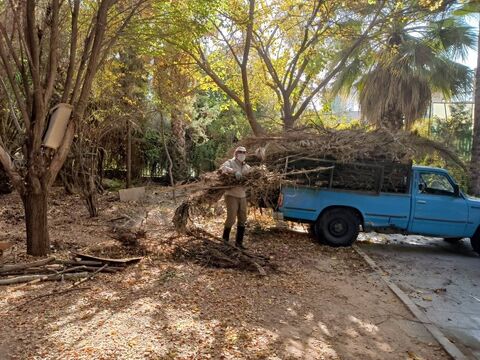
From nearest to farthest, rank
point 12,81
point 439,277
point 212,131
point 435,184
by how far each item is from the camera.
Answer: point 12,81 < point 439,277 < point 435,184 < point 212,131

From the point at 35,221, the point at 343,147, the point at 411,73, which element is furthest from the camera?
the point at 411,73

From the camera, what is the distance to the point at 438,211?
880 centimetres

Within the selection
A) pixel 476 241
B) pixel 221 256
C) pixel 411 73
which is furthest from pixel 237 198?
pixel 411 73

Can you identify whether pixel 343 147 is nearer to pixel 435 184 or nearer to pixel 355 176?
pixel 355 176

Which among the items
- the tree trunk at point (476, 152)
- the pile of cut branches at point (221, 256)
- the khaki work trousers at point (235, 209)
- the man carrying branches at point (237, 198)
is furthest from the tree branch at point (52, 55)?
the tree trunk at point (476, 152)

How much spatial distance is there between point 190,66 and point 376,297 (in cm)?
885

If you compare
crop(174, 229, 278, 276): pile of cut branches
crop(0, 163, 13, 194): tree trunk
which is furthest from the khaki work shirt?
crop(0, 163, 13, 194): tree trunk

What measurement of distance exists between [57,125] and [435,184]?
7.40 meters

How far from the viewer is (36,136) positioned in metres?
6.01

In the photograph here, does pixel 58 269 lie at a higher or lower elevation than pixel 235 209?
lower

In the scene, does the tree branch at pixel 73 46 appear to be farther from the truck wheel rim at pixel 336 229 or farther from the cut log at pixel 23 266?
the truck wheel rim at pixel 336 229

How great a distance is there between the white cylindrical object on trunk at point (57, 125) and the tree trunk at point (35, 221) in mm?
734

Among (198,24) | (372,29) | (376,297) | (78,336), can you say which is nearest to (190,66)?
(198,24)

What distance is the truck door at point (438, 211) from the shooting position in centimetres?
878
